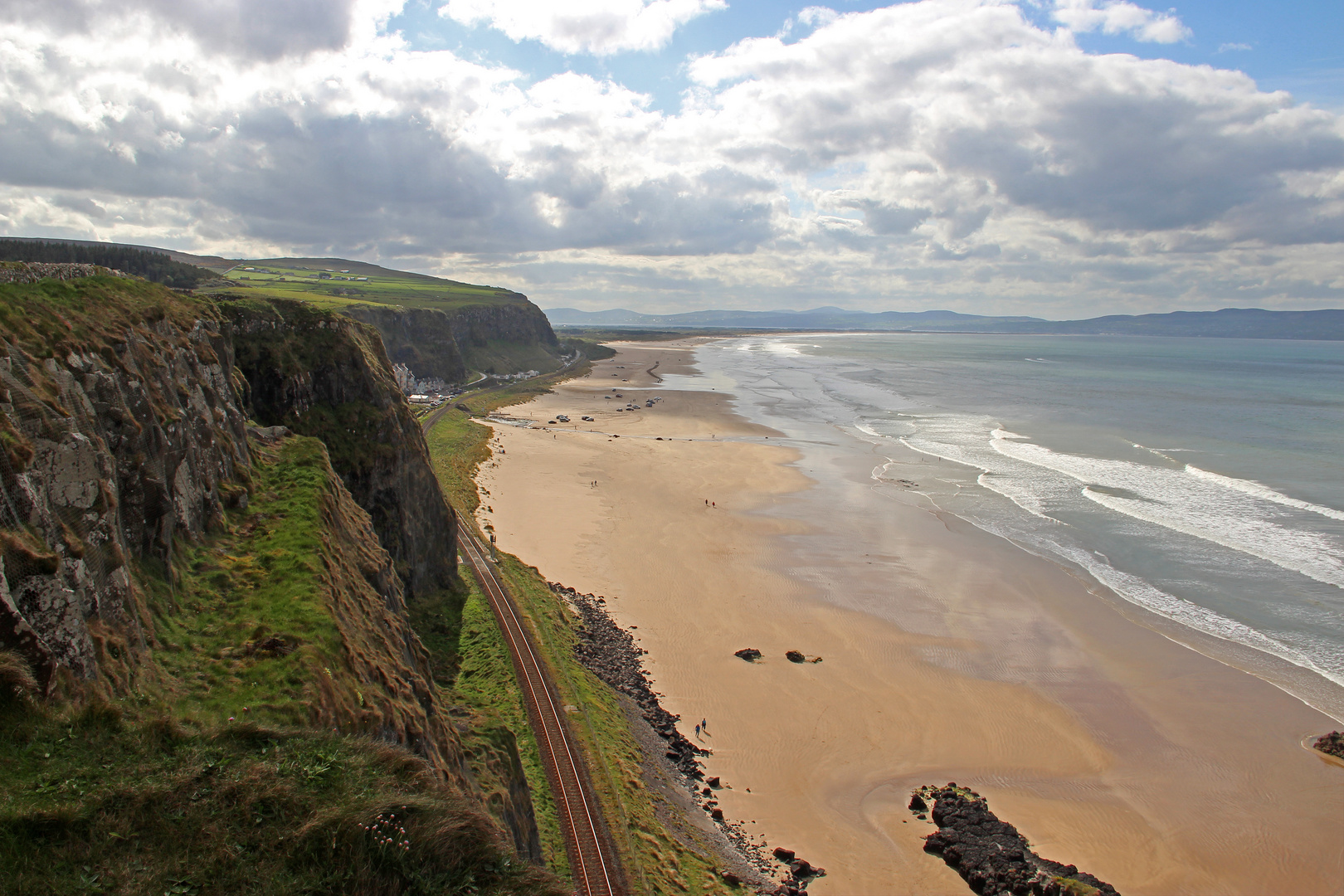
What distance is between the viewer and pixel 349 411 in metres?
31.4

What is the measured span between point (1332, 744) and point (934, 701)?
1478 cm

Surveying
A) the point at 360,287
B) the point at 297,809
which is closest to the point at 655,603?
the point at 297,809

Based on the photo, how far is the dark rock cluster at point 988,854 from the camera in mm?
20734

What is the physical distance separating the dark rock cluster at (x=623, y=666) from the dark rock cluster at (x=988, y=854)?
336 inches

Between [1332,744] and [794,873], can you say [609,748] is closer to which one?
[794,873]

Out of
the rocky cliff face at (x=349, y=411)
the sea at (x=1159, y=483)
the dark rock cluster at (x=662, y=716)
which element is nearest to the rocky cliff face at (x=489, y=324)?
the sea at (x=1159, y=483)

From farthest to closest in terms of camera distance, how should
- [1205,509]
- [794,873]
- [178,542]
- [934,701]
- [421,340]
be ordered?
[421,340], [1205,509], [934,701], [794,873], [178,542]

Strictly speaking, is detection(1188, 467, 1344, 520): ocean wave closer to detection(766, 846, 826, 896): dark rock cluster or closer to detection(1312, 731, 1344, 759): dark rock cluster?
detection(1312, 731, 1344, 759): dark rock cluster

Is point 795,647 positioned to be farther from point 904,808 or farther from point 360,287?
point 360,287

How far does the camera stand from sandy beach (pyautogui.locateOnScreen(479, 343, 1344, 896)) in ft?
76.1

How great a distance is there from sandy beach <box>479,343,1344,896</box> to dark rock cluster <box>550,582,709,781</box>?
3.07ft

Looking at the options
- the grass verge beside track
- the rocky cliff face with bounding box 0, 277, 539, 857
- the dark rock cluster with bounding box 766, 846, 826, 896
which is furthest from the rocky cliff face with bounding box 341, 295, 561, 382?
the dark rock cluster with bounding box 766, 846, 826, 896

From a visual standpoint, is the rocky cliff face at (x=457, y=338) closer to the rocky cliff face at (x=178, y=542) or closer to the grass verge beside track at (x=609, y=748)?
the grass verge beside track at (x=609, y=748)

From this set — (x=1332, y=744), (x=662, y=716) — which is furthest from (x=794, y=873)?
(x=1332, y=744)
